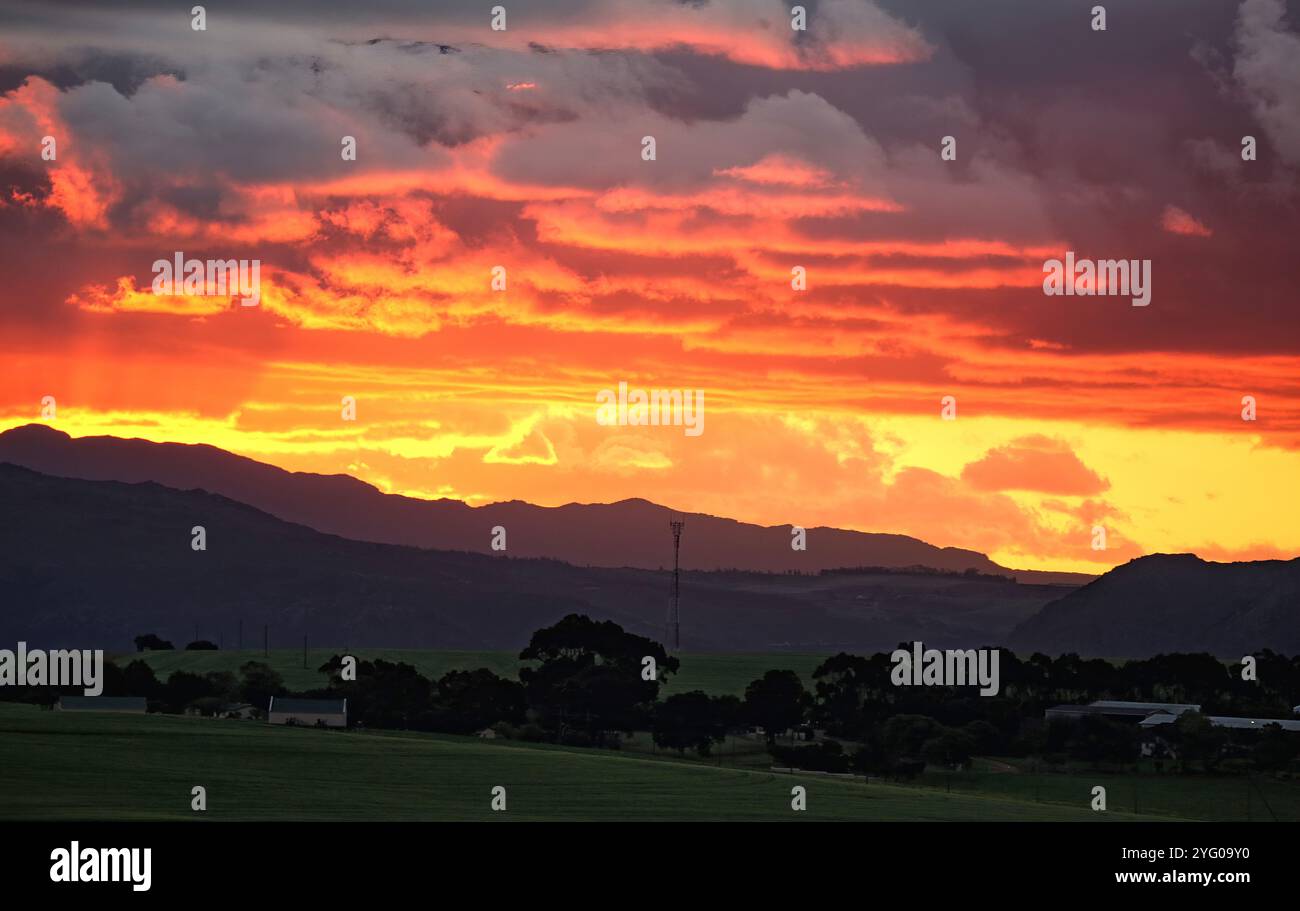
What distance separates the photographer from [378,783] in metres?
133

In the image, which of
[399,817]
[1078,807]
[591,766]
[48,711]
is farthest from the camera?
[48,711]

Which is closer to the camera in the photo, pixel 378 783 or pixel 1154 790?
pixel 378 783

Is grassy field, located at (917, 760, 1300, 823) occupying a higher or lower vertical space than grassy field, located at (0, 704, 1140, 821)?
A: lower

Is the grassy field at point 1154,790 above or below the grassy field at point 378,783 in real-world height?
below

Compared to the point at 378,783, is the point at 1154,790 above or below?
below

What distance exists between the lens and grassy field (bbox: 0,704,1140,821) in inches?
4525

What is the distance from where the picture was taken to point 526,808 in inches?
4828

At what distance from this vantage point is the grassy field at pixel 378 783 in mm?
114938

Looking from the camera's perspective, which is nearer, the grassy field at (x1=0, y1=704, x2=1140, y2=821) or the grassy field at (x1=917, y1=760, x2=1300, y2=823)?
the grassy field at (x1=0, y1=704, x2=1140, y2=821)
